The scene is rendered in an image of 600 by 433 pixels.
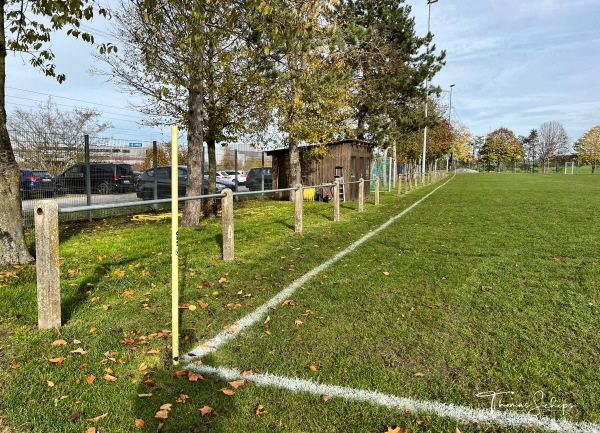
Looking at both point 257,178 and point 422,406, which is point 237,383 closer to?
point 422,406

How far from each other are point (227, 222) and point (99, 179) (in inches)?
284

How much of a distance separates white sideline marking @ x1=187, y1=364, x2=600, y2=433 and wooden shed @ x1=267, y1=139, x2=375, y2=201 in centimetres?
1659

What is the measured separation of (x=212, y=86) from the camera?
33.2 ft

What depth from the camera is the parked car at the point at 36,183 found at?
1016cm

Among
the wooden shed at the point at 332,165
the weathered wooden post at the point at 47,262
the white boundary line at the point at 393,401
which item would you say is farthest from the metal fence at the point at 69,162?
the wooden shed at the point at 332,165

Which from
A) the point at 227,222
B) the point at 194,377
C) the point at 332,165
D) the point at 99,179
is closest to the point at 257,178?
the point at 332,165

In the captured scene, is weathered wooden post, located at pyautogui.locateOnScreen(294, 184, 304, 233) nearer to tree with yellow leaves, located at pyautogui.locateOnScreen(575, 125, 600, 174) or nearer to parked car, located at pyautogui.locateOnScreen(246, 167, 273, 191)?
parked car, located at pyautogui.locateOnScreen(246, 167, 273, 191)

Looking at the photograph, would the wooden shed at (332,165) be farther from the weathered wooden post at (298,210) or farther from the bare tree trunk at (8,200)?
the bare tree trunk at (8,200)

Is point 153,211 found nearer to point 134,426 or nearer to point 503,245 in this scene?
point 503,245

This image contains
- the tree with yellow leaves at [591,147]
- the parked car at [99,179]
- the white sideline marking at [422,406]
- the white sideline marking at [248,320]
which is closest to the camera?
the white sideline marking at [422,406]

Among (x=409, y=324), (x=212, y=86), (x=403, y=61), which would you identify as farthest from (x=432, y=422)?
(x=403, y=61)

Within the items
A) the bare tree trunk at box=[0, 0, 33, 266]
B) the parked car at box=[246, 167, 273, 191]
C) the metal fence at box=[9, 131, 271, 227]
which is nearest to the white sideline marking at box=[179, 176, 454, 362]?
the bare tree trunk at box=[0, 0, 33, 266]

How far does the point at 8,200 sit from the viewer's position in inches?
219

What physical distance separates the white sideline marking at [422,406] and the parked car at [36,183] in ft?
31.7
